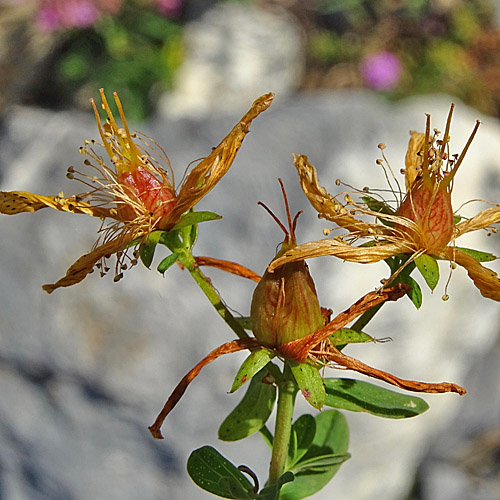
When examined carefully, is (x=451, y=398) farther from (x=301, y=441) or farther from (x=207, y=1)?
(x=207, y=1)

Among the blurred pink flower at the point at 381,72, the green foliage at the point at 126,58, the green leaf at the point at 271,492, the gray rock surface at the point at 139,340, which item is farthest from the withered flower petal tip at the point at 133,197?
the blurred pink flower at the point at 381,72

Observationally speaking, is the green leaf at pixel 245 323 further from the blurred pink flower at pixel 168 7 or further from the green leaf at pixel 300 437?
the blurred pink flower at pixel 168 7

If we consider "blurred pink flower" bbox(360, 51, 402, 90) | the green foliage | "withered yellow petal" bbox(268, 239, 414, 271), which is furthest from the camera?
"blurred pink flower" bbox(360, 51, 402, 90)

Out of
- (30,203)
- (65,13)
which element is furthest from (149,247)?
(65,13)

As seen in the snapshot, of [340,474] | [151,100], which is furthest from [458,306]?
[151,100]

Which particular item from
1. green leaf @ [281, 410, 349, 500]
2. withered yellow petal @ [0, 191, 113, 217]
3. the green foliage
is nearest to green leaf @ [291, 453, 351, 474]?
green leaf @ [281, 410, 349, 500]

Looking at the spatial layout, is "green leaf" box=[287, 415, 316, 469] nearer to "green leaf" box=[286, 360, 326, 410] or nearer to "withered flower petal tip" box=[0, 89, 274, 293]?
"green leaf" box=[286, 360, 326, 410]
